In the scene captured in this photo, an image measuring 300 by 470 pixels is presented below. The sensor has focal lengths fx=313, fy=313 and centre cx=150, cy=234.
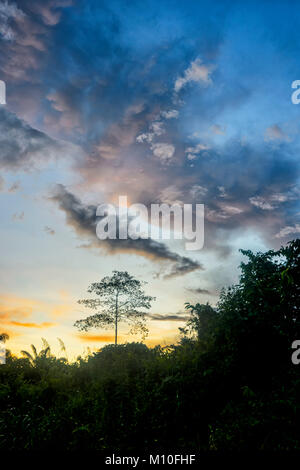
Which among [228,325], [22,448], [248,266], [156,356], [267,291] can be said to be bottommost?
[22,448]

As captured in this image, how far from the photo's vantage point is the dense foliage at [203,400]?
685cm

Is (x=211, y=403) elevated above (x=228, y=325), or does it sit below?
below

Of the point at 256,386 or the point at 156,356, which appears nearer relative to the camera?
the point at 256,386

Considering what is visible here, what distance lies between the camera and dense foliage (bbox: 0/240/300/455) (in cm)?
685

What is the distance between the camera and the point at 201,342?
375 inches

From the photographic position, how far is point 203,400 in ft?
26.8
